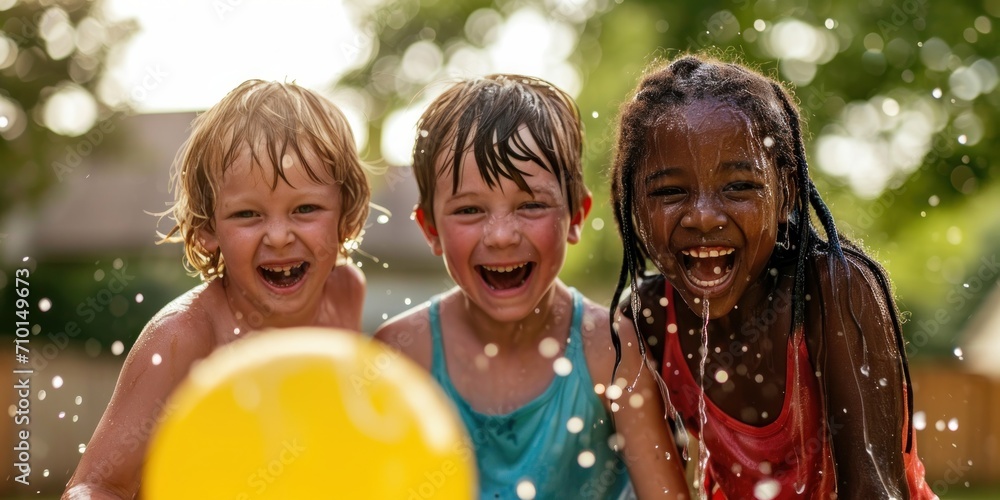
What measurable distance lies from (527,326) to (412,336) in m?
0.45

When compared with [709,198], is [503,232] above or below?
below

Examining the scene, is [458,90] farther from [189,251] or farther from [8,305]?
[8,305]

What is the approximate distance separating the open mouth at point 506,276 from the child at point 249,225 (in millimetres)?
582

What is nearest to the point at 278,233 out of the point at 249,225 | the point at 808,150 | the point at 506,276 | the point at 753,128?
the point at 249,225

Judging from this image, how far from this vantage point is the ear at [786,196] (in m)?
3.12

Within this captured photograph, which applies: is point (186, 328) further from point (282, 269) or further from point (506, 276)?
point (506, 276)

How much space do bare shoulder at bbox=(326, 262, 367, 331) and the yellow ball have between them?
122 cm

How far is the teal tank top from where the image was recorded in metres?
3.45

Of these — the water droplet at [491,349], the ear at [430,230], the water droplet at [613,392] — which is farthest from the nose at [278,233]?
the water droplet at [613,392]

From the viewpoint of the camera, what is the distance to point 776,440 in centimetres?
336

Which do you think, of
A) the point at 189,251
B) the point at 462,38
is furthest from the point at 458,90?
the point at 462,38

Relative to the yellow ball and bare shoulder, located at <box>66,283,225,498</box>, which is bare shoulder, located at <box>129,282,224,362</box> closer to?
bare shoulder, located at <box>66,283,225,498</box>

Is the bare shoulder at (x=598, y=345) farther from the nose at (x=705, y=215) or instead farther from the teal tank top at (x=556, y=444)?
the nose at (x=705, y=215)

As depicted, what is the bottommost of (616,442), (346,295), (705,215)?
(616,442)
